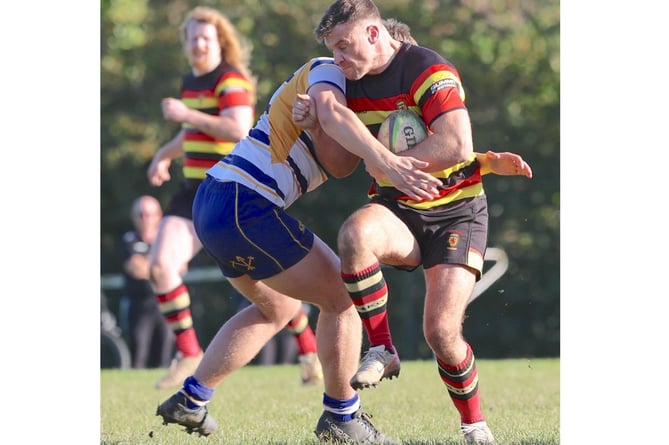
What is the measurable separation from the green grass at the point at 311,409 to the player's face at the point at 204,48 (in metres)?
2.47

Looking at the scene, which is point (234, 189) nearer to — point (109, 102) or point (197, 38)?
point (197, 38)

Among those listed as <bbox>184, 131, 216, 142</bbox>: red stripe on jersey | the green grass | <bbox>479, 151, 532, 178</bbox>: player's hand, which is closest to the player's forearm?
<bbox>479, 151, 532, 178</bbox>: player's hand

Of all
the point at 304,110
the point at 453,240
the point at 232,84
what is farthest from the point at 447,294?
the point at 232,84

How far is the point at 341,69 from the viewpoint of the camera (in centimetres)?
507

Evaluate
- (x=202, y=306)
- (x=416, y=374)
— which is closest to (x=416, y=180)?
(x=416, y=374)

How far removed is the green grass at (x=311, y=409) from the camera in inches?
217

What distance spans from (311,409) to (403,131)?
239 cm

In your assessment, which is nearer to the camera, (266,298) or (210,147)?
(266,298)

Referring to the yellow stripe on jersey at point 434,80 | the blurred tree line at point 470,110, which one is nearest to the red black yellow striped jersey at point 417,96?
the yellow stripe on jersey at point 434,80

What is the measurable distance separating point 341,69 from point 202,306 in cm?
1019

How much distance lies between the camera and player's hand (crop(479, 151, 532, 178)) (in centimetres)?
523

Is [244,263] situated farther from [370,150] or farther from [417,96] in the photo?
[417,96]

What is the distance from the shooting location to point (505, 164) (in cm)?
529

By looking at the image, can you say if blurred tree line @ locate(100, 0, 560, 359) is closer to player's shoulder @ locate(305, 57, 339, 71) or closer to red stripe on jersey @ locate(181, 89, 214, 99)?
red stripe on jersey @ locate(181, 89, 214, 99)
